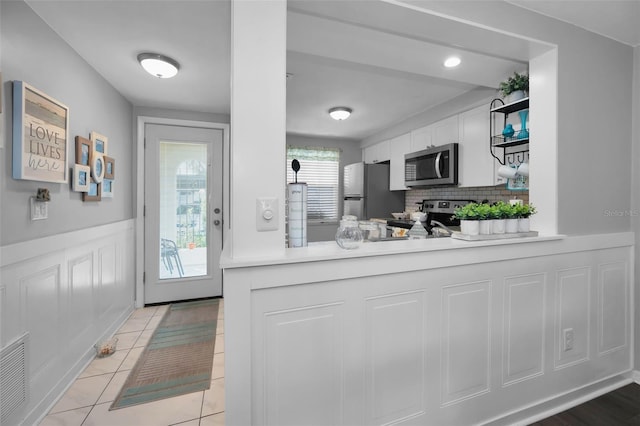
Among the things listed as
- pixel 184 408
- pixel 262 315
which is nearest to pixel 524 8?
pixel 262 315

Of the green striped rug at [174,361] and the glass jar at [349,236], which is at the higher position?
the glass jar at [349,236]

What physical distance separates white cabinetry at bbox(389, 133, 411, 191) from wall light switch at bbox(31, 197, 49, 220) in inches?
144

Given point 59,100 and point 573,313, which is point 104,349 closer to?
point 59,100

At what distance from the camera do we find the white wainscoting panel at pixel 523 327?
1.64 meters

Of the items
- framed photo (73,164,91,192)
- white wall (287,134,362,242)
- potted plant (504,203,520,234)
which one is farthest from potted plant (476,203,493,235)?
white wall (287,134,362,242)

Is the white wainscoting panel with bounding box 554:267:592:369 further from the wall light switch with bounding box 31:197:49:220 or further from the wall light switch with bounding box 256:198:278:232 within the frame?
the wall light switch with bounding box 31:197:49:220

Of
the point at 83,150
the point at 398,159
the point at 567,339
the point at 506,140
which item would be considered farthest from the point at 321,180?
the point at 567,339

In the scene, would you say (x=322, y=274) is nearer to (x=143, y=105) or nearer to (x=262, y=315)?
(x=262, y=315)

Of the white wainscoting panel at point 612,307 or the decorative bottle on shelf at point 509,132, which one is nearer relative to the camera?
the white wainscoting panel at point 612,307

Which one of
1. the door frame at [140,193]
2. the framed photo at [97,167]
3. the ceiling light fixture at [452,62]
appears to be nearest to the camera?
the ceiling light fixture at [452,62]

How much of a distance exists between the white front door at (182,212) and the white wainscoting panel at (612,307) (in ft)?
11.8

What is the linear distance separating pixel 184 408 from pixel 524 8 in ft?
10.0

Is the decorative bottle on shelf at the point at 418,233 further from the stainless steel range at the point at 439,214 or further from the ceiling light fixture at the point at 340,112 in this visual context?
the ceiling light fixture at the point at 340,112

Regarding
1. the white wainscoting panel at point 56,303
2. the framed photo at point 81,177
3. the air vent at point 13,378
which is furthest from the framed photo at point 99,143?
the air vent at point 13,378
